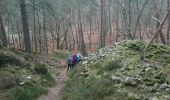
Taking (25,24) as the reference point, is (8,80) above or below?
below

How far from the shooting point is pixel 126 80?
38.5ft

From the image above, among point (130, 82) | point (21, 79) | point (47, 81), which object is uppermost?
point (130, 82)

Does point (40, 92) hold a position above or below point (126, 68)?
below

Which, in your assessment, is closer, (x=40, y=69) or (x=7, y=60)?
(x=7, y=60)

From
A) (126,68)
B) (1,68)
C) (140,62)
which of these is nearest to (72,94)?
(126,68)

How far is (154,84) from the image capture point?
1109cm

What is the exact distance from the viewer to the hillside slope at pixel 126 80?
10.6m

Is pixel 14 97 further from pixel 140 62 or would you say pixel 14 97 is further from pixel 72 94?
pixel 140 62

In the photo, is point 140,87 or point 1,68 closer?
point 140,87

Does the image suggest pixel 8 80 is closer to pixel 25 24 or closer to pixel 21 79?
pixel 21 79

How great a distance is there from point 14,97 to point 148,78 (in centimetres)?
529

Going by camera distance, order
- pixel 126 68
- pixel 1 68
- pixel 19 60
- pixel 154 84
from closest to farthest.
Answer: pixel 154 84, pixel 126 68, pixel 1 68, pixel 19 60

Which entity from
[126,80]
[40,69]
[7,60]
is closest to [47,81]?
[40,69]

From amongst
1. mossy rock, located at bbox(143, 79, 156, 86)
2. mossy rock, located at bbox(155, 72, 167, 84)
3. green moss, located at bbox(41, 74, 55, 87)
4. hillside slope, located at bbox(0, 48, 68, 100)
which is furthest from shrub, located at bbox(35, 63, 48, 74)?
mossy rock, located at bbox(155, 72, 167, 84)
